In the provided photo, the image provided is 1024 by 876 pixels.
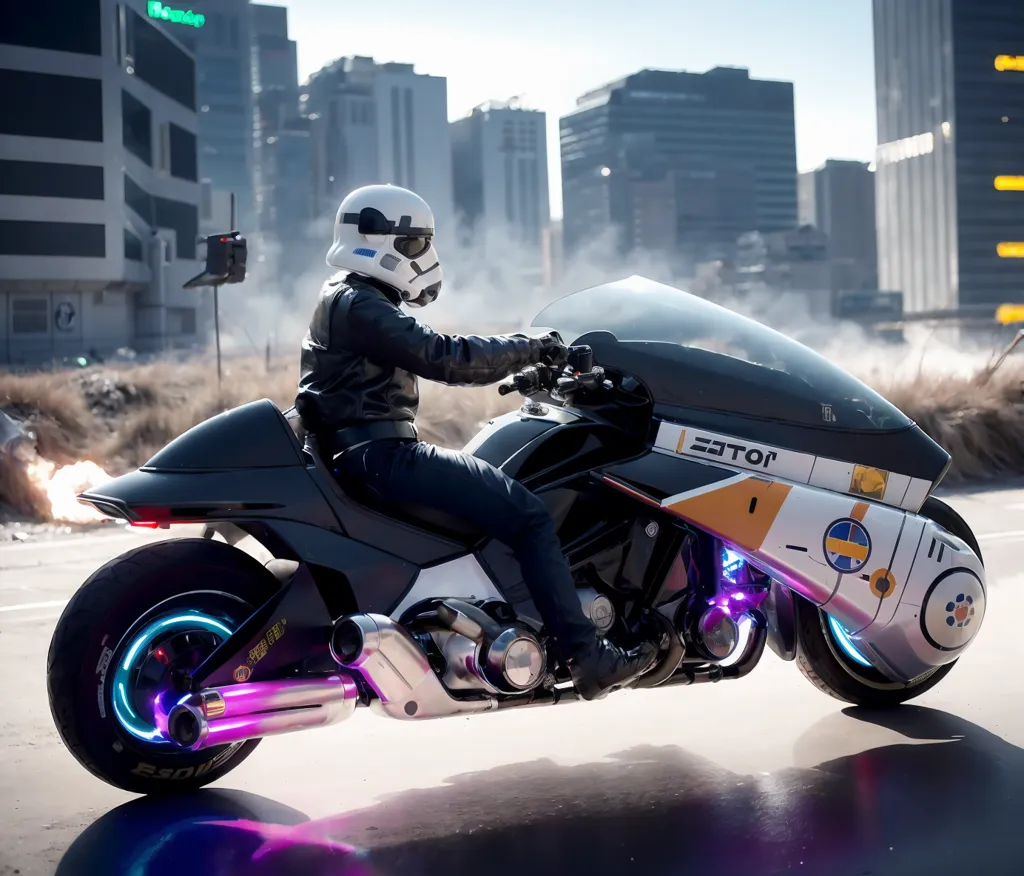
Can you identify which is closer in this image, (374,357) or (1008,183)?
(374,357)

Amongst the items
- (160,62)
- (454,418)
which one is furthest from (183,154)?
(454,418)

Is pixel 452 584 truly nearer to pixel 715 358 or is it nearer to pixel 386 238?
pixel 386 238

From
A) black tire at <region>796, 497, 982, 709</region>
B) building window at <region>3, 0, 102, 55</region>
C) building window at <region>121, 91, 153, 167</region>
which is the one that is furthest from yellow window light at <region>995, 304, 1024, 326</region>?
black tire at <region>796, 497, 982, 709</region>

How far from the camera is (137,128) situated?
260 feet

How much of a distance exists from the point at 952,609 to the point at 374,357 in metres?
2.17

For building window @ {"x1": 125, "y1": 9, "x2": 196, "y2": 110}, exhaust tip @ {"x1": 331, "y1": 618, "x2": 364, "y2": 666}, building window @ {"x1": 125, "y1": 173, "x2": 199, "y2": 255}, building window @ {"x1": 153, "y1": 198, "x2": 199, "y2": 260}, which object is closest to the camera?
exhaust tip @ {"x1": 331, "y1": 618, "x2": 364, "y2": 666}

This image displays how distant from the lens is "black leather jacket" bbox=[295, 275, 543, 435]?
13.1 feet

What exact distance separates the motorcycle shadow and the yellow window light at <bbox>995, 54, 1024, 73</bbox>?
404 ft

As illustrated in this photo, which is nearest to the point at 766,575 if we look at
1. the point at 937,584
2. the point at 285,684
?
the point at 937,584

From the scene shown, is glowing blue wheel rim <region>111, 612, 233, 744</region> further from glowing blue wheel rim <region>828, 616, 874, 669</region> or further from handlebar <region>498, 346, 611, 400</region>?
glowing blue wheel rim <region>828, 616, 874, 669</region>

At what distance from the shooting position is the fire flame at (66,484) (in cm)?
1059

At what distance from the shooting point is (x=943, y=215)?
515 feet

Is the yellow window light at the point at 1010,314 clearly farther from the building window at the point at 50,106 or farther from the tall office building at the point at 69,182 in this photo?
the building window at the point at 50,106

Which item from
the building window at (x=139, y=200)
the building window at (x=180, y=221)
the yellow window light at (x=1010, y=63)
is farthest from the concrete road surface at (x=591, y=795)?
the yellow window light at (x=1010, y=63)
